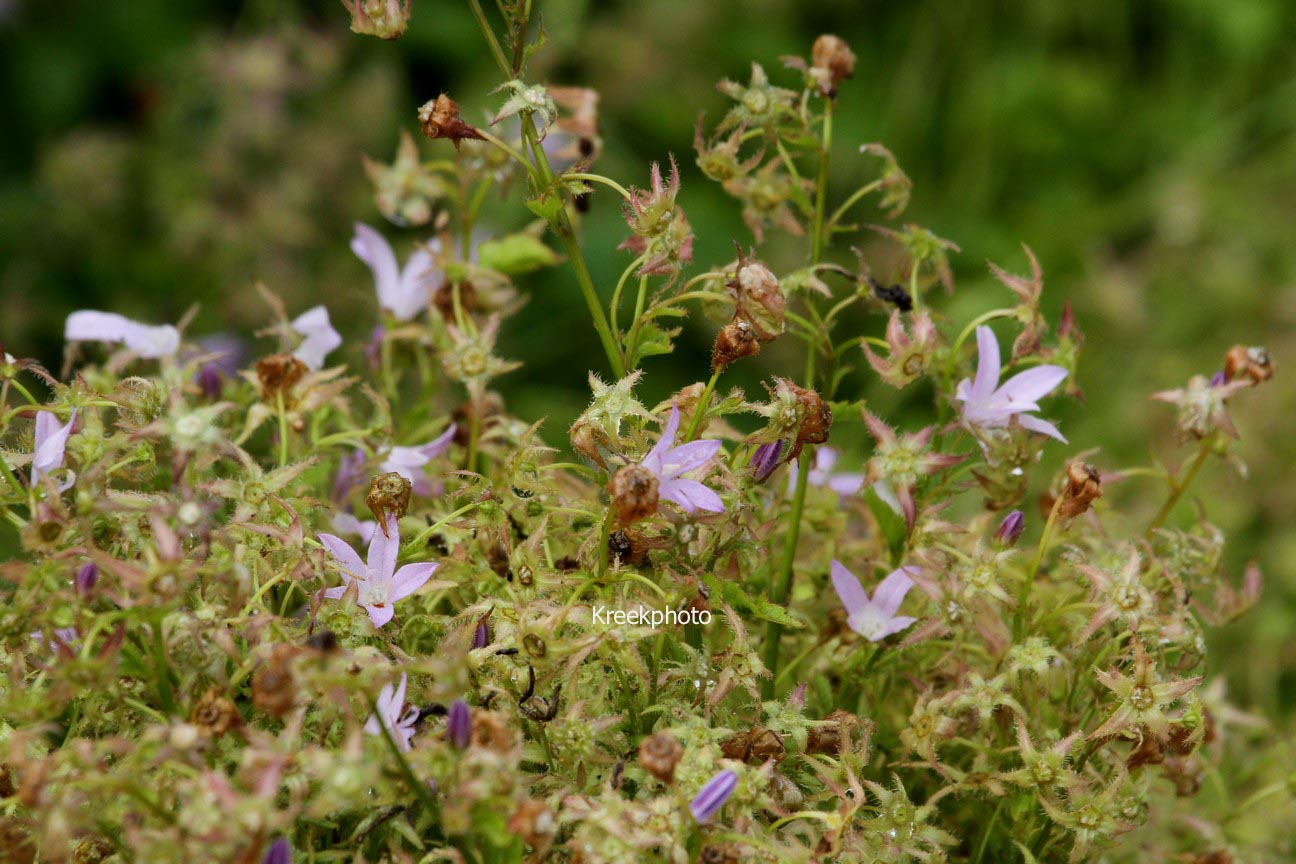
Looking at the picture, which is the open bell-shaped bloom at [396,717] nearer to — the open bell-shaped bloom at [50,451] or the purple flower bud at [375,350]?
the open bell-shaped bloom at [50,451]

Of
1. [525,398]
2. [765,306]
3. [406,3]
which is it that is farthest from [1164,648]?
[525,398]

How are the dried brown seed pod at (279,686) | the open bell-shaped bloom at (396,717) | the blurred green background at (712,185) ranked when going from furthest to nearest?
the blurred green background at (712,185) < the open bell-shaped bloom at (396,717) < the dried brown seed pod at (279,686)

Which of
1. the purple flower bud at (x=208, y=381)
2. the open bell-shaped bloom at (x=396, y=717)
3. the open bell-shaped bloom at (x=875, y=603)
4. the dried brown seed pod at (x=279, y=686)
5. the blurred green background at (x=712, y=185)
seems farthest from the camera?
the blurred green background at (x=712, y=185)

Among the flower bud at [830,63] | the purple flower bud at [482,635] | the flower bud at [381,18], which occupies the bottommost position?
the purple flower bud at [482,635]

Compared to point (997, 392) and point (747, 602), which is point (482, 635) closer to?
point (747, 602)

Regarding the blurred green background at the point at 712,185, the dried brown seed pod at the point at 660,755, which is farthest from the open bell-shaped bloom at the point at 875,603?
the blurred green background at the point at 712,185

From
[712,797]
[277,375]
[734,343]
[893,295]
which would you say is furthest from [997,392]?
[277,375]
